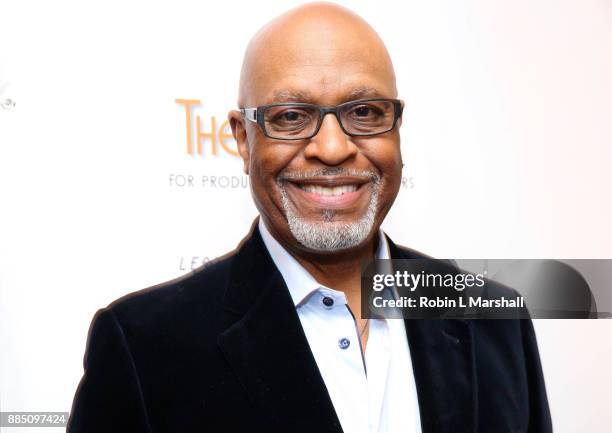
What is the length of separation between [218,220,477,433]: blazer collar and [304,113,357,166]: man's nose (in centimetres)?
22

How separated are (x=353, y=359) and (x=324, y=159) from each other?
0.35 metres

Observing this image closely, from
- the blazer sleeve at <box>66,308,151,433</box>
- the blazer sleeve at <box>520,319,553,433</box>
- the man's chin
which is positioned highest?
the man's chin

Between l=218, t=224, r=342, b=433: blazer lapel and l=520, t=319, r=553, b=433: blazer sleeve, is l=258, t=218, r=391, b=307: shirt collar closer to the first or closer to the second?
l=218, t=224, r=342, b=433: blazer lapel

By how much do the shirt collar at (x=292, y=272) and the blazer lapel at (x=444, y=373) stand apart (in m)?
0.20

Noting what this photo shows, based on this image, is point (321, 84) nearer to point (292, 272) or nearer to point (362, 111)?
point (362, 111)

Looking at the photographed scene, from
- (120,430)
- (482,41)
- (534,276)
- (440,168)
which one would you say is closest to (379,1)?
(482,41)

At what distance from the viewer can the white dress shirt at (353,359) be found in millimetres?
992

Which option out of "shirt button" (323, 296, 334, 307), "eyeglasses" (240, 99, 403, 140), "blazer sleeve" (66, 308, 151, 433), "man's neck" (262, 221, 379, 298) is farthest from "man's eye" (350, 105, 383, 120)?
"blazer sleeve" (66, 308, 151, 433)

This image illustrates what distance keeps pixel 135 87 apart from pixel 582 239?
1147mm

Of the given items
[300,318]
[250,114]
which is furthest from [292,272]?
[250,114]

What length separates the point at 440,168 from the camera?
4.60 ft

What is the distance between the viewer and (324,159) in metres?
0.97

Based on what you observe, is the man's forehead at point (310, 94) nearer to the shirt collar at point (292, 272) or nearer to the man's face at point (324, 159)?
the man's face at point (324, 159)

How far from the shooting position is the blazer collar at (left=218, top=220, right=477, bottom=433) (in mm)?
926
